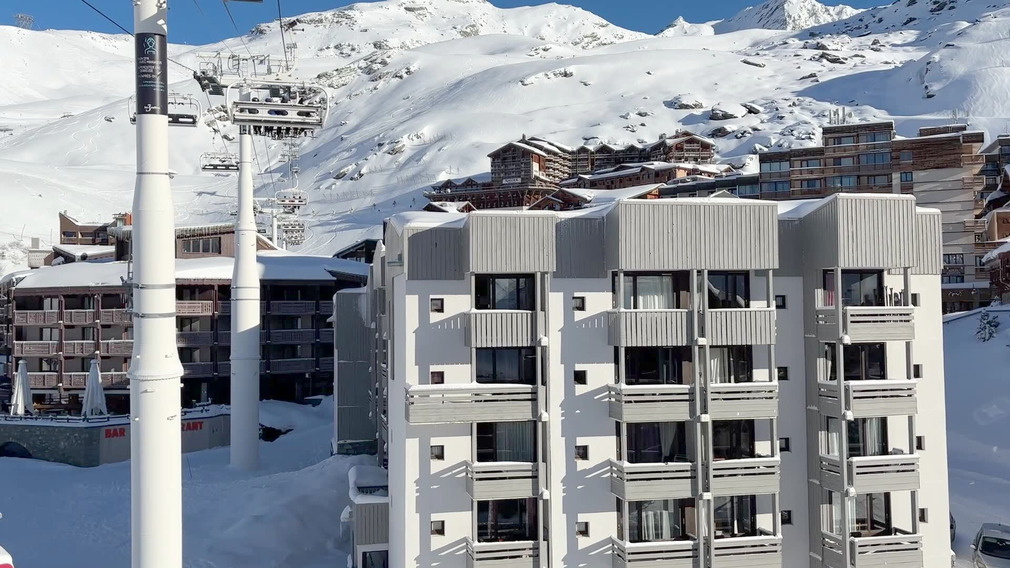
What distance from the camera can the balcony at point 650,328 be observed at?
61.5 ft

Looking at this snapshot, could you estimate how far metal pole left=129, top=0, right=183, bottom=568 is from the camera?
659 inches

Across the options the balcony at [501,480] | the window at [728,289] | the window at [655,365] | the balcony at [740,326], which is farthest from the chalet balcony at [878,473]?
the balcony at [501,480]

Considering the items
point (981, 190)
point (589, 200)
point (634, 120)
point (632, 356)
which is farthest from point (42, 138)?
point (632, 356)

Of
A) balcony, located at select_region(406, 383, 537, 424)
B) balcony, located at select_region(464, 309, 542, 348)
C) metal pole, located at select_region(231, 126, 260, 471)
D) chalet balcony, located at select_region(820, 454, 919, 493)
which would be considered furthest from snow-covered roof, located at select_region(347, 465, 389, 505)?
metal pole, located at select_region(231, 126, 260, 471)

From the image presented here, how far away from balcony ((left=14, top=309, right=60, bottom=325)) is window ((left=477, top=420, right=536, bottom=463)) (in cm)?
3930

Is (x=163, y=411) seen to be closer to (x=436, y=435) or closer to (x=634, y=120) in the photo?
(x=436, y=435)

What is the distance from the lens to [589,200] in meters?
81.4

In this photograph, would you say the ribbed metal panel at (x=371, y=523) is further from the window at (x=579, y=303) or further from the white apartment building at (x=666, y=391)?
the window at (x=579, y=303)

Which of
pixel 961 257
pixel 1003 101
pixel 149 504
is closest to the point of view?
pixel 149 504

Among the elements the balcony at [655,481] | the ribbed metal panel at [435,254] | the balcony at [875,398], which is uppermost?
the ribbed metal panel at [435,254]

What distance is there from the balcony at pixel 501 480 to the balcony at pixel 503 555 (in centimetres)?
108

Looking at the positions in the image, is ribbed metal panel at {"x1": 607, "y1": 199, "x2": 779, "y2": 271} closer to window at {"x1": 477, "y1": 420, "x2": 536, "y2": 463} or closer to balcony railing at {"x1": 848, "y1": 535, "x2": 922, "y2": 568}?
window at {"x1": 477, "y1": 420, "x2": 536, "y2": 463}

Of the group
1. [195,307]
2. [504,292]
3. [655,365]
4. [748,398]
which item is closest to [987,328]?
[748,398]

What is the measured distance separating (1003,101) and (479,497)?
145 metres
